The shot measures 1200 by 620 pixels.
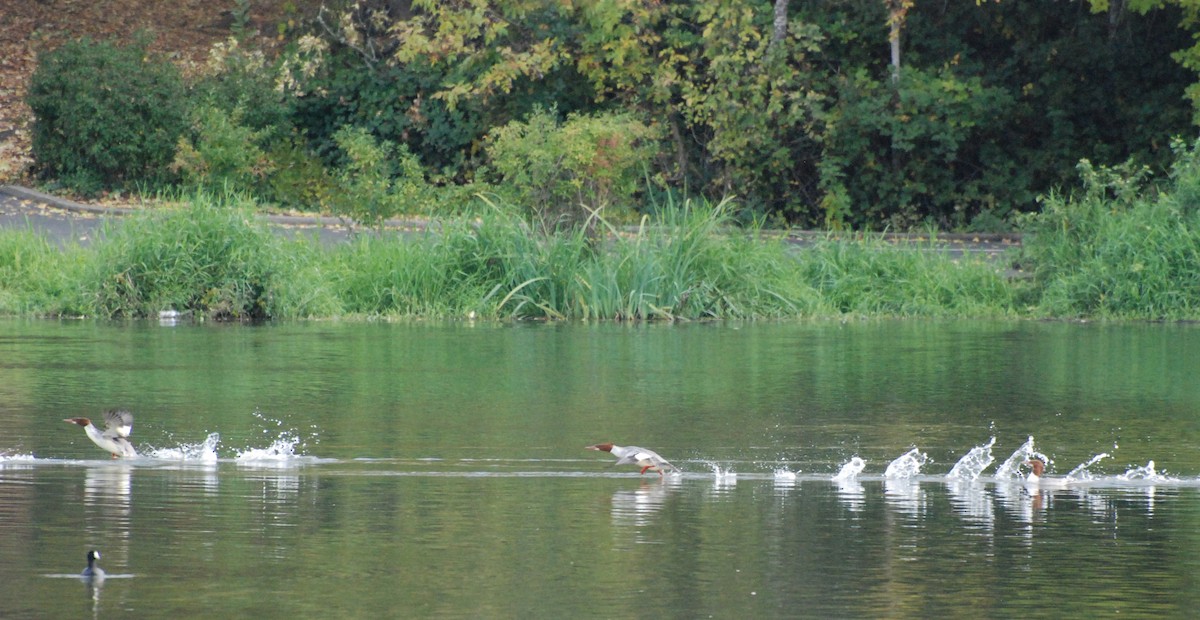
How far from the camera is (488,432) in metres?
11.7

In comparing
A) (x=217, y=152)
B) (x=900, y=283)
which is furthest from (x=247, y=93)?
(x=900, y=283)

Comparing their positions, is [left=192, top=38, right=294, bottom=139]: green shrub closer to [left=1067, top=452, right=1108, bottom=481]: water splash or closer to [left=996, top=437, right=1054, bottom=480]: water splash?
[left=996, top=437, right=1054, bottom=480]: water splash

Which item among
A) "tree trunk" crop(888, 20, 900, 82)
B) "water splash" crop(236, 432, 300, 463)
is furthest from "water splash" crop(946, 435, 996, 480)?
"tree trunk" crop(888, 20, 900, 82)

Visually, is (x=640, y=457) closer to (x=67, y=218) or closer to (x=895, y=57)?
(x=67, y=218)

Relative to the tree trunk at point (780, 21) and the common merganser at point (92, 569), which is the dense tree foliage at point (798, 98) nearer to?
the tree trunk at point (780, 21)

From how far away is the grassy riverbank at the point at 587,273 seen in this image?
21.5 m

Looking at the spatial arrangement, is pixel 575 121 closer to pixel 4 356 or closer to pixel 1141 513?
pixel 4 356

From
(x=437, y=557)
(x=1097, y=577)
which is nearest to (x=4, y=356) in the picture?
(x=437, y=557)

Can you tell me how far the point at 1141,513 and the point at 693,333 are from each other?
1144 cm

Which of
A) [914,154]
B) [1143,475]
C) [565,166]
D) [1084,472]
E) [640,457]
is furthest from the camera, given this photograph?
[914,154]

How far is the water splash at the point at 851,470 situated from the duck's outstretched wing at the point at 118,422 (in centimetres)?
366

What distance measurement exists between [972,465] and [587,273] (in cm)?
1204

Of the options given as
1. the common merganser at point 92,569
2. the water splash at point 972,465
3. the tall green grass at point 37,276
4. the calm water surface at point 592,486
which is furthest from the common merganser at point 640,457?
the tall green grass at point 37,276

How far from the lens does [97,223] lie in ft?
94.4
